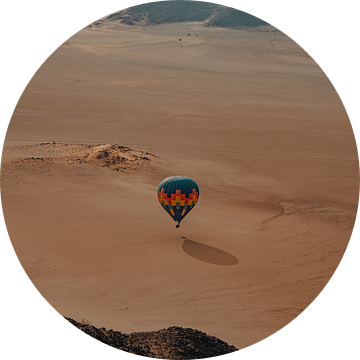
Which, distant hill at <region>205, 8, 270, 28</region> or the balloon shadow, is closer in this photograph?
the balloon shadow

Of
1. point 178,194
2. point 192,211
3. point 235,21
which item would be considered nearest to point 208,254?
point 178,194

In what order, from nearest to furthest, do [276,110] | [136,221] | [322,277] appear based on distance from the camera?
[322,277] < [136,221] < [276,110]

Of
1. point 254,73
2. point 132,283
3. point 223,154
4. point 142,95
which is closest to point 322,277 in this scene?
point 132,283

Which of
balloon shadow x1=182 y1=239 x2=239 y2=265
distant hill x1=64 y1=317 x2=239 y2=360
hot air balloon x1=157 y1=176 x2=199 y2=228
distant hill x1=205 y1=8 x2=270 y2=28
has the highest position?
distant hill x1=205 y1=8 x2=270 y2=28

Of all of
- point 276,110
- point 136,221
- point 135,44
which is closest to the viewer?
point 136,221

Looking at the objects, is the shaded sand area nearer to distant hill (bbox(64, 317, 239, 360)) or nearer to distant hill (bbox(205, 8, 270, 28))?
distant hill (bbox(64, 317, 239, 360))

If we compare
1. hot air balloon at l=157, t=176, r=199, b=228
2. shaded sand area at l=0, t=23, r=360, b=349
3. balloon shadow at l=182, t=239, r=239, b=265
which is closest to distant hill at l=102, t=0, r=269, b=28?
shaded sand area at l=0, t=23, r=360, b=349

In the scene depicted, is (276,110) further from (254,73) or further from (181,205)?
(181,205)
